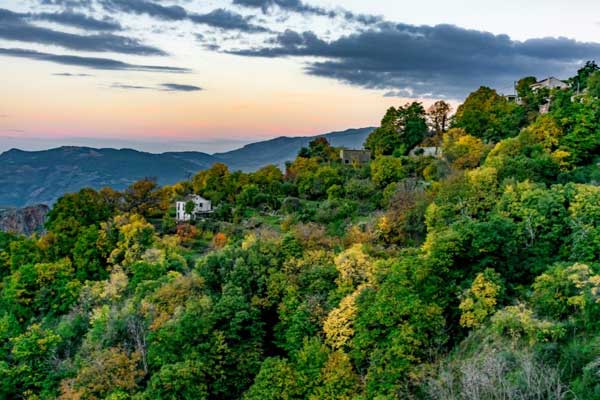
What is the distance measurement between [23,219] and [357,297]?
65.3m

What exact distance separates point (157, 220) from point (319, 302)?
34.2 meters

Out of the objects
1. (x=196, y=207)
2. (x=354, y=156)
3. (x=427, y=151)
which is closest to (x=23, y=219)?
(x=196, y=207)

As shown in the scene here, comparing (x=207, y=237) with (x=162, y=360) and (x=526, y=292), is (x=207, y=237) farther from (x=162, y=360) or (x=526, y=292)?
(x=526, y=292)

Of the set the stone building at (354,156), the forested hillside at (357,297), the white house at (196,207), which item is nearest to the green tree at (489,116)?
the forested hillside at (357,297)

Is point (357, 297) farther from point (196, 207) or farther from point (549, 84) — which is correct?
point (549, 84)

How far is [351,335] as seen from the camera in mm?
25344

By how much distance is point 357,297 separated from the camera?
2609 centimetres

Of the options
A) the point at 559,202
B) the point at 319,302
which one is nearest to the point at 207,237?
the point at 319,302

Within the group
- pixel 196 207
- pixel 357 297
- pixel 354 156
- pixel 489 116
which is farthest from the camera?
pixel 354 156

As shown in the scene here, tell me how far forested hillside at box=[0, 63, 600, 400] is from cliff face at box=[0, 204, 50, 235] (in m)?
31.0

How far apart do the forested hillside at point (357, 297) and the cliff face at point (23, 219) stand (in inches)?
1219

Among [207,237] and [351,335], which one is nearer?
[351,335]

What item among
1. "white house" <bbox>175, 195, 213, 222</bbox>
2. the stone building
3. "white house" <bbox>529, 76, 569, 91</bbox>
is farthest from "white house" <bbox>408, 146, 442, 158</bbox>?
"white house" <bbox>175, 195, 213, 222</bbox>

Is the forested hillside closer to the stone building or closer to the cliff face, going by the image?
Answer: the stone building
